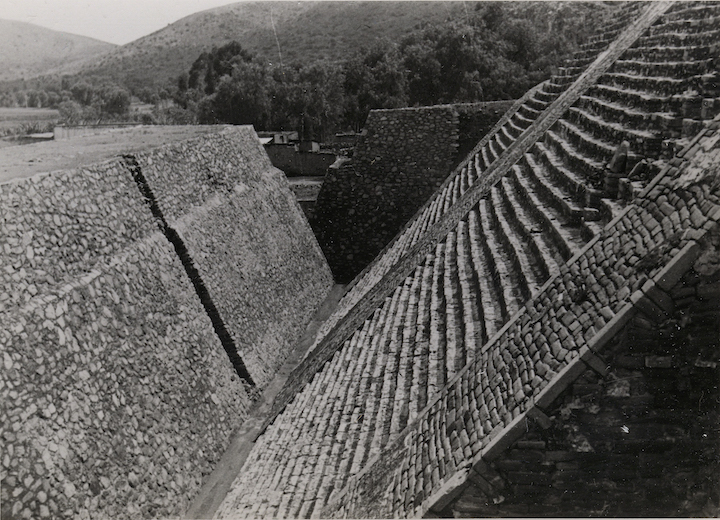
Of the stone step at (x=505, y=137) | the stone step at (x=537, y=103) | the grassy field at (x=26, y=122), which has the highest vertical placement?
the grassy field at (x=26, y=122)

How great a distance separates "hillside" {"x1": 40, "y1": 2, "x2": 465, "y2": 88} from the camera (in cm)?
4875

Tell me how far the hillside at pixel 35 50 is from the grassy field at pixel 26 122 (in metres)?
2.80

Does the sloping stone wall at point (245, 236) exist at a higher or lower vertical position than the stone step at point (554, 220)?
lower

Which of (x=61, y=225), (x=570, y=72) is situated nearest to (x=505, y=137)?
(x=570, y=72)

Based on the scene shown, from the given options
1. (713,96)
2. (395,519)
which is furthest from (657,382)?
(713,96)

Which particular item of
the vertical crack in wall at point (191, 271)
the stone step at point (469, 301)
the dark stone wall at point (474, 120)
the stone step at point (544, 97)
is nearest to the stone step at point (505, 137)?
the stone step at point (544, 97)

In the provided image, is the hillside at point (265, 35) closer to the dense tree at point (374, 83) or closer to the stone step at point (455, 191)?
the dense tree at point (374, 83)

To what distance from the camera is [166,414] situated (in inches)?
258

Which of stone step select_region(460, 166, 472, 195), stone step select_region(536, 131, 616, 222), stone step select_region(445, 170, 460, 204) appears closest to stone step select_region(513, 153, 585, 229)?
stone step select_region(536, 131, 616, 222)

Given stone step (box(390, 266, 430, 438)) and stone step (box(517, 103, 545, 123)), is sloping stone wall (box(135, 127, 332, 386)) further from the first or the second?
stone step (box(517, 103, 545, 123))

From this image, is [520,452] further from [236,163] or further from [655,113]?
[236,163]

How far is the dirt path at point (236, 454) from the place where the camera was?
6469 mm

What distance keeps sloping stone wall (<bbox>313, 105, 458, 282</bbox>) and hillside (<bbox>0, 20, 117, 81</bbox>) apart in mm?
11624

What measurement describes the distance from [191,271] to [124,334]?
2.15 meters
